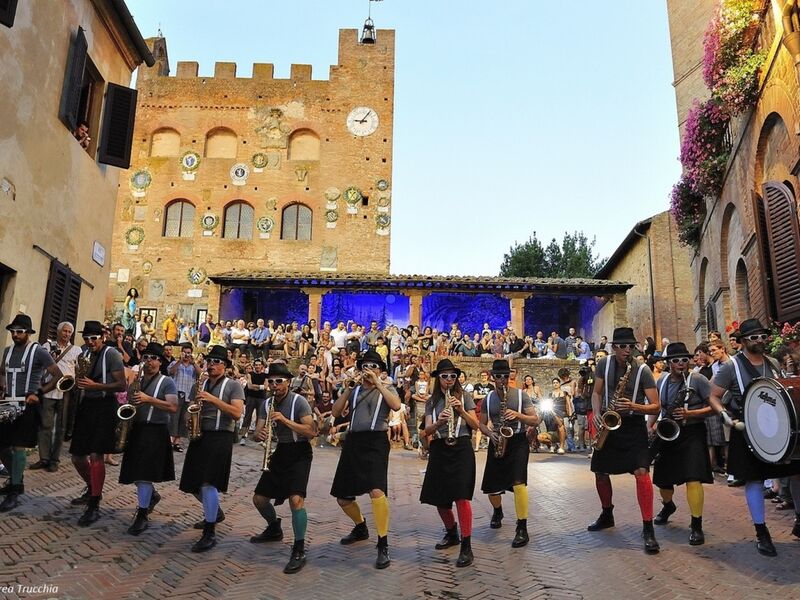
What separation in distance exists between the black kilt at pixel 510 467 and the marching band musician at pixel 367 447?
1.34 meters

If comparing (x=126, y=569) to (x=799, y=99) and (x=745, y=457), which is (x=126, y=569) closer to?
(x=745, y=457)

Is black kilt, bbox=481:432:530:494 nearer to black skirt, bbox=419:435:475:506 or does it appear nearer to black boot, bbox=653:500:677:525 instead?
black skirt, bbox=419:435:475:506

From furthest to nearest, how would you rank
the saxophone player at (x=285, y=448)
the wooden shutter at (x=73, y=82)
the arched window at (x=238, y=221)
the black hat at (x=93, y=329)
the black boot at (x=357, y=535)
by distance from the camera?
the arched window at (x=238, y=221) → the wooden shutter at (x=73, y=82) → the black hat at (x=93, y=329) → the black boot at (x=357, y=535) → the saxophone player at (x=285, y=448)

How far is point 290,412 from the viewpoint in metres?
6.43

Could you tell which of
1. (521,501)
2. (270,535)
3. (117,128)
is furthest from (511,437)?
(117,128)

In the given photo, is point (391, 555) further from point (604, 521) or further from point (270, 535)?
point (604, 521)

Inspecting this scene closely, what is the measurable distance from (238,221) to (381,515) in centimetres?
3204

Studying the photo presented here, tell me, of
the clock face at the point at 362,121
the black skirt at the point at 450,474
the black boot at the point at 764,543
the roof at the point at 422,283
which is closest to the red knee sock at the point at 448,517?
the black skirt at the point at 450,474

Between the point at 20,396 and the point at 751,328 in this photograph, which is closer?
the point at 751,328

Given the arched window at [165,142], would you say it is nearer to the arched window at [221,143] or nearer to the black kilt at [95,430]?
the arched window at [221,143]

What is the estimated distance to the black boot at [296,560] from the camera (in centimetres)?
573

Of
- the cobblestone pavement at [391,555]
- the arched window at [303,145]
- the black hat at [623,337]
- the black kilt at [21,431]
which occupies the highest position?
the arched window at [303,145]

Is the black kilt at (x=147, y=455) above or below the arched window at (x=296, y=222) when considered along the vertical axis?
below

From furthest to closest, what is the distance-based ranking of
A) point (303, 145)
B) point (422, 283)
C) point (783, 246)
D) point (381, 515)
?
point (303, 145), point (422, 283), point (783, 246), point (381, 515)
